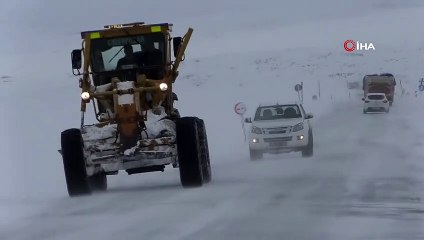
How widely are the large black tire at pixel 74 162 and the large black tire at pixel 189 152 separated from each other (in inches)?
70.0

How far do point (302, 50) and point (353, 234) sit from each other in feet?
611

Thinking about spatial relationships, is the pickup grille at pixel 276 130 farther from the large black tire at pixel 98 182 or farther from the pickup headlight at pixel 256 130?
the large black tire at pixel 98 182

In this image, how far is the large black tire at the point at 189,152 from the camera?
16219 millimetres

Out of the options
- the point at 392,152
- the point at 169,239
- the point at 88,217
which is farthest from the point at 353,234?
the point at 392,152

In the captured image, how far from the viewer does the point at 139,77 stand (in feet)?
55.9

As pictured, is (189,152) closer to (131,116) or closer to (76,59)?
(131,116)

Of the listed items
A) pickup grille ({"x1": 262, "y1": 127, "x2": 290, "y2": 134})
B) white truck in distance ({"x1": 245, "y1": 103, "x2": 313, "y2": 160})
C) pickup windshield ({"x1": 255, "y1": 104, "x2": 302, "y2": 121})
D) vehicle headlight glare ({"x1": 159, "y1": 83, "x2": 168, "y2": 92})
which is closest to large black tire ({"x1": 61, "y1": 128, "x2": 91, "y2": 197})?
vehicle headlight glare ({"x1": 159, "y1": 83, "x2": 168, "y2": 92})

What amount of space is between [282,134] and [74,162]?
34.5 feet

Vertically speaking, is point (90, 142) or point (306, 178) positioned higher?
point (90, 142)

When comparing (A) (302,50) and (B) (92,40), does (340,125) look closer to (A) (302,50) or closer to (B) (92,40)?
(B) (92,40)

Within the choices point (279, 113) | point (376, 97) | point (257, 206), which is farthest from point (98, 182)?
point (376, 97)

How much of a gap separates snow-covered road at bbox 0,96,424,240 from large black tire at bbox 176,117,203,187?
34cm

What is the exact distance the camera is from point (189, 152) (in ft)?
53.4

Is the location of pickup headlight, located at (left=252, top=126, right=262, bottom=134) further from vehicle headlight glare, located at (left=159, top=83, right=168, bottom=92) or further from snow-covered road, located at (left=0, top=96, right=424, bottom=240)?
vehicle headlight glare, located at (left=159, top=83, right=168, bottom=92)
